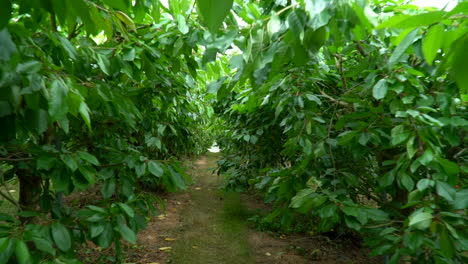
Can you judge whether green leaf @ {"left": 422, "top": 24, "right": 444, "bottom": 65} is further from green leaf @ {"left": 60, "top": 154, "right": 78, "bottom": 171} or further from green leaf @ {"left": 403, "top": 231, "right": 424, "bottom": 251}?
green leaf @ {"left": 60, "top": 154, "right": 78, "bottom": 171}

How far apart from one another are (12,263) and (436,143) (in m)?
1.82

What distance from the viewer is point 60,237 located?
55.1 inches

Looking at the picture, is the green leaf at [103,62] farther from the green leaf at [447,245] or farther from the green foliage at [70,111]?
the green leaf at [447,245]

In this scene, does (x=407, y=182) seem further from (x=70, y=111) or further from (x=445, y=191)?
(x=70, y=111)

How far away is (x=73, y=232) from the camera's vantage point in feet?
5.47

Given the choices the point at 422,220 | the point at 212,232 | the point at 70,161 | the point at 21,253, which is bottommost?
the point at 212,232

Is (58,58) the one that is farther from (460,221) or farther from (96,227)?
(460,221)

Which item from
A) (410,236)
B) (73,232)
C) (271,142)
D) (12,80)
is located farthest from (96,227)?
(271,142)

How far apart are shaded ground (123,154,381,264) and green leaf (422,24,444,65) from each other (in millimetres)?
3434

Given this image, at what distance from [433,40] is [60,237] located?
1.55m

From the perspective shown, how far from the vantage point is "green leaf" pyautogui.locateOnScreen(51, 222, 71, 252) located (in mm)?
1375

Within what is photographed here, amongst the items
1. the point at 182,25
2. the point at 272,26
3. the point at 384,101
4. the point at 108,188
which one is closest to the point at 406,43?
the point at 272,26

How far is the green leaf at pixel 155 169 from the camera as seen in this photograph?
1.78 metres

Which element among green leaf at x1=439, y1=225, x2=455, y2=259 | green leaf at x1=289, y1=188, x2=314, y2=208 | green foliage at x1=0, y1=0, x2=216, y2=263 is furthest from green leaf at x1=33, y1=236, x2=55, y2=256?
green leaf at x1=439, y1=225, x2=455, y2=259
